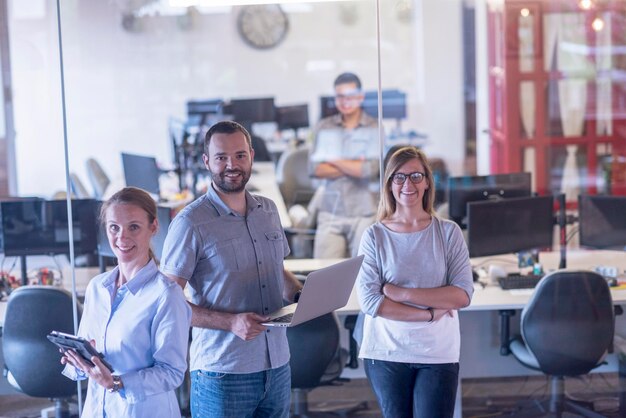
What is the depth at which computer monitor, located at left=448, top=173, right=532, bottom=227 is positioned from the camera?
5285 millimetres

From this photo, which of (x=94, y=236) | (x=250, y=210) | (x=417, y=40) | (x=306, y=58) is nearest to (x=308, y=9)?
(x=306, y=58)

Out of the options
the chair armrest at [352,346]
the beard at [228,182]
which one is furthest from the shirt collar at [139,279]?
the chair armrest at [352,346]

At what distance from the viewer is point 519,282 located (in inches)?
193

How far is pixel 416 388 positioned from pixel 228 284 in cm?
82

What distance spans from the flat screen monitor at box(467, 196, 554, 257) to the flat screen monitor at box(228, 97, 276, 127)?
4650 mm

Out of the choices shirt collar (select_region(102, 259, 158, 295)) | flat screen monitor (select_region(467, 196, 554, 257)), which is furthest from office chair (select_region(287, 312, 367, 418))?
shirt collar (select_region(102, 259, 158, 295))

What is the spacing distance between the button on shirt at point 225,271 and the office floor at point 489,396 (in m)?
2.23

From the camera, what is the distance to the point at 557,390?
4867 millimetres

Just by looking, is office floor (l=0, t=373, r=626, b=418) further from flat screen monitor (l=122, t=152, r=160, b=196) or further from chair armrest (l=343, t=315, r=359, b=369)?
flat screen monitor (l=122, t=152, r=160, b=196)

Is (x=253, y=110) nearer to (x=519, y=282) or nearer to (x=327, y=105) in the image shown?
(x=327, y=105)

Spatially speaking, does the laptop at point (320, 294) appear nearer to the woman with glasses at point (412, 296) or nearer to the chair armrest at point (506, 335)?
the woman with glasses at point (412, 296)

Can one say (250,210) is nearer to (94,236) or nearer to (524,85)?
(94,236)

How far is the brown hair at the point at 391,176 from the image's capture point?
134 inches

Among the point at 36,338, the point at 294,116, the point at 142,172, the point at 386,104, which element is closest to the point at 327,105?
the point at 294,116
